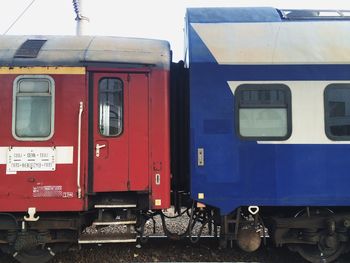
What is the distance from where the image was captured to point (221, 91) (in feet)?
21.4

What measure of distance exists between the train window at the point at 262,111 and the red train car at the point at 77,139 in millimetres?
1096

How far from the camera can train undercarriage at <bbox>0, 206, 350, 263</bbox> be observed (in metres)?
6.56

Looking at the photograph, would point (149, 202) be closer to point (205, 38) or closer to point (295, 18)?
point (205, 38)

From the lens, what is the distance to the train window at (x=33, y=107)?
6.45 metres

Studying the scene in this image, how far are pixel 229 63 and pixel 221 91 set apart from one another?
429 millimetres

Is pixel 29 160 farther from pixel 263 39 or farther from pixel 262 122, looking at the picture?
pixel 263 39

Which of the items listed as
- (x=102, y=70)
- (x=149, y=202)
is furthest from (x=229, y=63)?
(x=149, y=202)

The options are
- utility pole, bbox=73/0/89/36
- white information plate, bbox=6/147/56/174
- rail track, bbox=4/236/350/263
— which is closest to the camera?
white information plate, bbox=6/147/56/174

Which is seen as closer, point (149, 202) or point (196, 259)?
point (149, 202)

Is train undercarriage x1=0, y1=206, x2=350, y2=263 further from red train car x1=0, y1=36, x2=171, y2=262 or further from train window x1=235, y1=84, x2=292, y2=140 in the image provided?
train window x1=235, y1=84, x2=292, y2=140

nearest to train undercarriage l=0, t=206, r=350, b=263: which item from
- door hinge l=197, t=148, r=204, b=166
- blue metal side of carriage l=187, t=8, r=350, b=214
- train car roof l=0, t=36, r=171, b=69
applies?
blue metal side of carriage l=187, t=8, r=350, b=214

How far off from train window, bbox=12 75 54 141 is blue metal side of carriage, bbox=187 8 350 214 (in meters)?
2.08

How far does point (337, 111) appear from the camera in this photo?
6547 mm

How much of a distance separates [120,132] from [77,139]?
625mm
